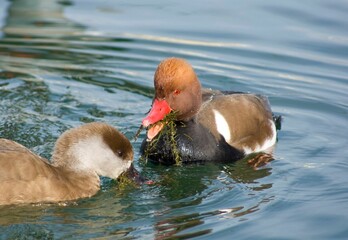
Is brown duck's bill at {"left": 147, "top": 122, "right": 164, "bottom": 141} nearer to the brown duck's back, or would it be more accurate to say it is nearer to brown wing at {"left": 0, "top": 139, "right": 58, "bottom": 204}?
the brown duck's back

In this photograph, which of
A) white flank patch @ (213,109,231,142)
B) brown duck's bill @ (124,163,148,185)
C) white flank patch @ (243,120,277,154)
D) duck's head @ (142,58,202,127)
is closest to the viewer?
brown duck's bill @ (124,163,148,185)

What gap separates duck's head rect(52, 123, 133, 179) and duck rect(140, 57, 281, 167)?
2.64 feet

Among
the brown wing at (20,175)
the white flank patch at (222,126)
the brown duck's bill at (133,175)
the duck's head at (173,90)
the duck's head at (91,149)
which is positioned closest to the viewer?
the brown wing at (20,175)

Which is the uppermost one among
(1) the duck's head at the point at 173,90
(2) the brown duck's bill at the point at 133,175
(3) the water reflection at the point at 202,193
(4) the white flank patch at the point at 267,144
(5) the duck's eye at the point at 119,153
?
(1) the duck's head at the point at 173,90

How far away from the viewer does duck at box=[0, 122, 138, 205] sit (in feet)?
25.3

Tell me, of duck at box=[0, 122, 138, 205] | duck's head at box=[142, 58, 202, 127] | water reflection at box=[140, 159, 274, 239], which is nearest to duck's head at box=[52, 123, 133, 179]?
duck at box=[0, 122, 138, 205]

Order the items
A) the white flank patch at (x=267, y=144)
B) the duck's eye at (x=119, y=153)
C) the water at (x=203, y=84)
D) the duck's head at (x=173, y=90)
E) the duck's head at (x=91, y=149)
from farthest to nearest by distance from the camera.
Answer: the white flank patch at (x=267, y=144) → the duck's head at (x=173, y=90) → the duck's eye at (x=119, y=153) → the duck's head at (x=91, y=149) → the water at (x=203, y=84)

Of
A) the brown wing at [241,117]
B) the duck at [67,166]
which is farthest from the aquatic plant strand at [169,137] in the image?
the duck at [67,166]

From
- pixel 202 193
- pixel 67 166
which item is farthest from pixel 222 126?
pixel 67 166

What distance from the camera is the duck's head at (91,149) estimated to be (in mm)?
8164

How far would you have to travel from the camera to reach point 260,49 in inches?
523

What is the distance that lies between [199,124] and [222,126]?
33cm

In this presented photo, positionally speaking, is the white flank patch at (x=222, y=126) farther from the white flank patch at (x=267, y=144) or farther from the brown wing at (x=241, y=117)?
the white flank patch at (x=267, y=144)

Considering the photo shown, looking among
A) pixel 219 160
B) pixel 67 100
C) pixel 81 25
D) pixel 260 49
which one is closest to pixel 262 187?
pixel 219 160
